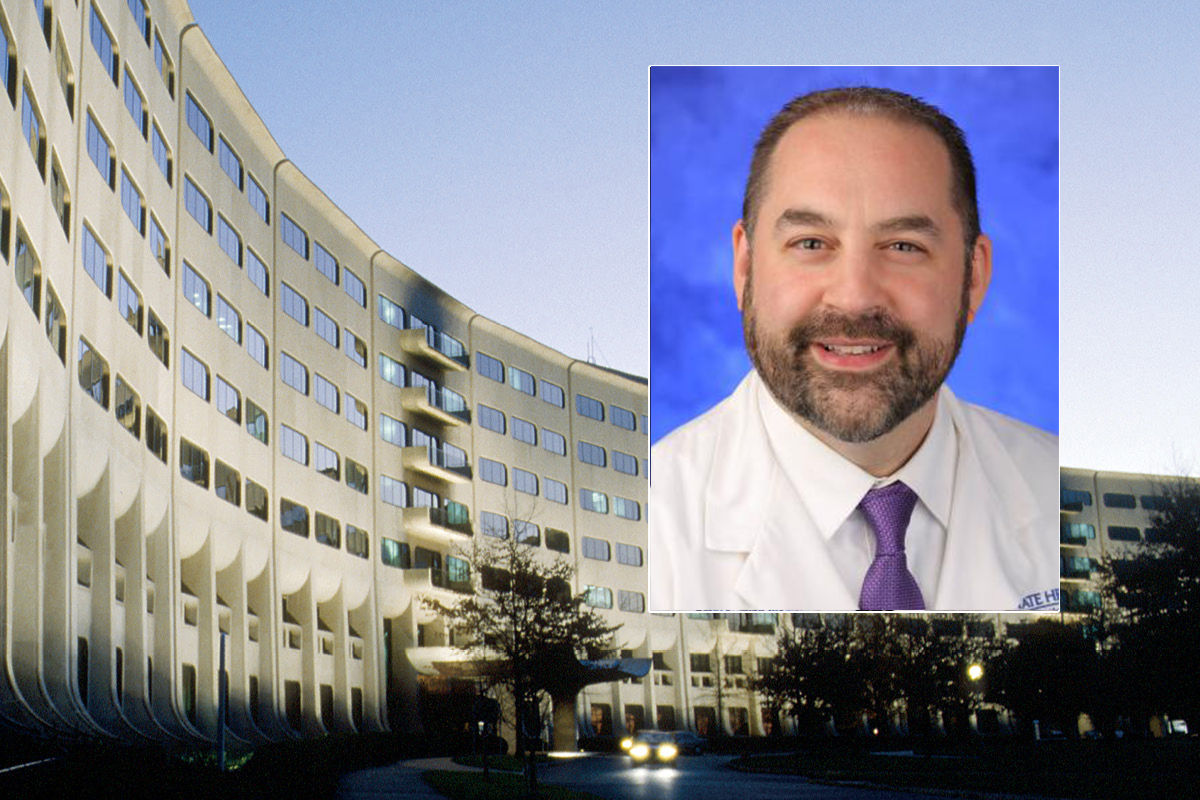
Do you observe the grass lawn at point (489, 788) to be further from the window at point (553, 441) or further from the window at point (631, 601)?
the window at point (553, 441)

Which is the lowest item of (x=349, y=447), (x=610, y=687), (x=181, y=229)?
(x=610, y=687)

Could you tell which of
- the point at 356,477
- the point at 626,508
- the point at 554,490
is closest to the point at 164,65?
the point at 356,477

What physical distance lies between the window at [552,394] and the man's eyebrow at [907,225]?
33039 mm

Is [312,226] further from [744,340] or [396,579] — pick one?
[744,340]

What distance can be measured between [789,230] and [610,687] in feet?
105

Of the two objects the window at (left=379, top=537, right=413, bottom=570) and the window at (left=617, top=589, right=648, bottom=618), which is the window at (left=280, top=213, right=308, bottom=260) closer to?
the window at (left=379, top=537, right=413, bottom=570)

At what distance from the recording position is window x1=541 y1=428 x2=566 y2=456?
48.4m

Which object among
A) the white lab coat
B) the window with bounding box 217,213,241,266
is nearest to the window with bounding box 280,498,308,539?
the window with bounding box 217,213,241,266

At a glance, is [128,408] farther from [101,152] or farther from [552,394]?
[552,394]

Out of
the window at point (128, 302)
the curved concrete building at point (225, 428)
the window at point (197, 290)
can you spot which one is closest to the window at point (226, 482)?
the curved concrete building at point (225, 428)

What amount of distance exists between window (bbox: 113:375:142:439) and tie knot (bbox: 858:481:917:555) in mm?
16608

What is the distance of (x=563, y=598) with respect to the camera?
122 feet

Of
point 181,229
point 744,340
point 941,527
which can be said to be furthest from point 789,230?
point 181,229

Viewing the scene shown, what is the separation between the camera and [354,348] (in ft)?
145
